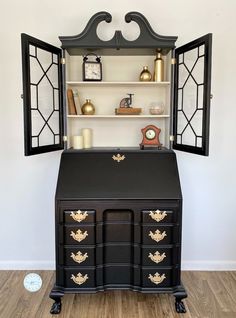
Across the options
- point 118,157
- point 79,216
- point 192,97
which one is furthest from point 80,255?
point 192,97

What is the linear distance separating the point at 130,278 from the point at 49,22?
2.11 m

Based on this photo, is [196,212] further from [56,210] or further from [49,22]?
[49,22]

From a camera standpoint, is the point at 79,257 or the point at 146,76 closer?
the point at 79,257

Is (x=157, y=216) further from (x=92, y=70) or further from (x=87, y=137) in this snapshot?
(x=92, y=70)

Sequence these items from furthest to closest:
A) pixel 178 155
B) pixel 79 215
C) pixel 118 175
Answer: pixel 178 155, pixel 118 175, pixel 79 215

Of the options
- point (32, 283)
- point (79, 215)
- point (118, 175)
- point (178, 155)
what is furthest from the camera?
point (178, 155)

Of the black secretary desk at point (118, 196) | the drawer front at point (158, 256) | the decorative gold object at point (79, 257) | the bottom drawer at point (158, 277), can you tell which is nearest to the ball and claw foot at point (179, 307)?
the black secretary desk at point (118, 196)

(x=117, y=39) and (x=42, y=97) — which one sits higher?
(x=117, y=39)

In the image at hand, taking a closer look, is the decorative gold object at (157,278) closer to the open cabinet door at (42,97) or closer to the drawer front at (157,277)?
the drawer front at (157,277)

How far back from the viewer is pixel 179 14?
259cm

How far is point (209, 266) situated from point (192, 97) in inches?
59.0

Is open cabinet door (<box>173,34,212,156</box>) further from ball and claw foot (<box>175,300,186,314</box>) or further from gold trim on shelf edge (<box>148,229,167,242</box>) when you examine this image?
ball and claw foot (<box>175,300,186,314</box>)

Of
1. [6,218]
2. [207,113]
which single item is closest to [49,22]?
[207,113]

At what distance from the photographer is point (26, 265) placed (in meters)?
2.78
